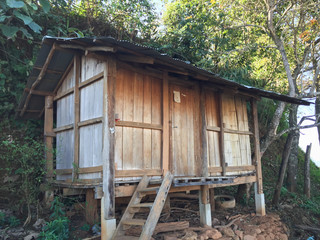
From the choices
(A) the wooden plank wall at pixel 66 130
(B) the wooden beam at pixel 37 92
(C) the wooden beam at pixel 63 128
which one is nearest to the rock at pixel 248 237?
(A) the wooden plank wall at pixel 66 130

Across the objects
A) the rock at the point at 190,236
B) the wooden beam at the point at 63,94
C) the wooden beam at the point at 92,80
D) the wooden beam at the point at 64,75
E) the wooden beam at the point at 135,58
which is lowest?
the rock at the point at 190,236

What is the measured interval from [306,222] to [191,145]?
17.7 feet

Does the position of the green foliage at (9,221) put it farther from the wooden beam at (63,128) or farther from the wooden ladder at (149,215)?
the wooden ladder at (149,215)

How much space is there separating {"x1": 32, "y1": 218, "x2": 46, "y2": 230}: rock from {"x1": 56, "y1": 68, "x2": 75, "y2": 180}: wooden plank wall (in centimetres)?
103

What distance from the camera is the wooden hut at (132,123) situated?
493 centimetres

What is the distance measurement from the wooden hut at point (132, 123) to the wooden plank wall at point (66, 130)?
0.02m

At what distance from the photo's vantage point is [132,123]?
5410 mm

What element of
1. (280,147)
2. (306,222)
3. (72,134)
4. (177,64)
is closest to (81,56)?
(72,134)

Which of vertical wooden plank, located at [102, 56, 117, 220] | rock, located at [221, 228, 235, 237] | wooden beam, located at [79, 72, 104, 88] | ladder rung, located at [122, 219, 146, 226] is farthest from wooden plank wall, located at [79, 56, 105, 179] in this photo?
rock, located at [221, 228, 235, 237]

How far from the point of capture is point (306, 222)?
9062mm

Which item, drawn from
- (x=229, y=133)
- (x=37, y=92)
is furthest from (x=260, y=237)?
(x=37, y=92)

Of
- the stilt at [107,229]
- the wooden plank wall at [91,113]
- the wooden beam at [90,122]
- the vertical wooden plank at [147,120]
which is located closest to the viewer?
the stilt at [107,229]

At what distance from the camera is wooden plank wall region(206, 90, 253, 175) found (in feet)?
23.0

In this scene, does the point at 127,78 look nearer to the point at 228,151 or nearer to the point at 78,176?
the point at 78,176
